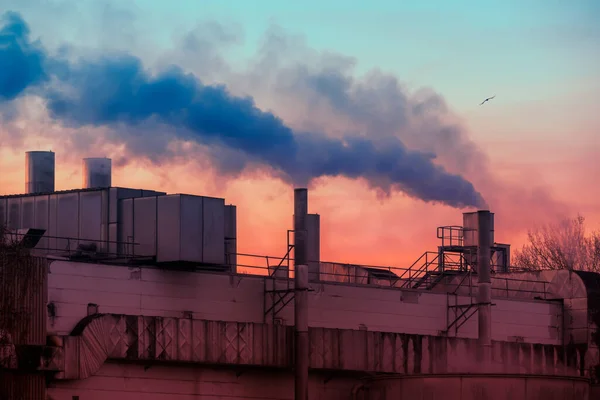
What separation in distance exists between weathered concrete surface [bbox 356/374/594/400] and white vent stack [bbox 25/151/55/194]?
17.0 meters

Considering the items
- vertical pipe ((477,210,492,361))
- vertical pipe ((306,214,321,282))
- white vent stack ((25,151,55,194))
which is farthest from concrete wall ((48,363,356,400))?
white vent stack ((25,151,55,194))

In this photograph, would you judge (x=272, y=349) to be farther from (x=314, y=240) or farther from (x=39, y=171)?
(x=39, y=171)

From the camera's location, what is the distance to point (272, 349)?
43219 mm

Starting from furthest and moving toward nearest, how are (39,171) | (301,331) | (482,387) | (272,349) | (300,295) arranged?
(39,171)
(300,295)
(301,331)
(272,349)
(482,387)

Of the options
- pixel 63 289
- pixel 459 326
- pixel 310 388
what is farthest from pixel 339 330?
pixel 63 289

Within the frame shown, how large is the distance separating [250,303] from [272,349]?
2.15 meters

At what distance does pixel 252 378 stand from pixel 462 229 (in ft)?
54.1

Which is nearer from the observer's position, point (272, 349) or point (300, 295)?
point (272, 349)

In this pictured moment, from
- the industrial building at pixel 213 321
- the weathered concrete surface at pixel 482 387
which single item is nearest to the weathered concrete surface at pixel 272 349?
the industrial building at pixel 213 321

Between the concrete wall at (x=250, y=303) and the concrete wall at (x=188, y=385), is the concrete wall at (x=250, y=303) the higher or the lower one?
the higher one

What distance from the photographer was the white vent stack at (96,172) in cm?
4853

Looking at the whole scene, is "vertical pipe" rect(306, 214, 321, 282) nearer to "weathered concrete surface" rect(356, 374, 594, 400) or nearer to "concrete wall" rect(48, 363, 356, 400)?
"concrete wall" rect(48, 363, 356, 400)

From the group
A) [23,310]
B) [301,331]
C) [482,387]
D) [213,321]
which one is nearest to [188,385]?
[213,321]

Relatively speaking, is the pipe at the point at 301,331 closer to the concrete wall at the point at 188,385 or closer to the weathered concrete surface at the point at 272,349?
the weathered concrete surface at the point at 272,349
